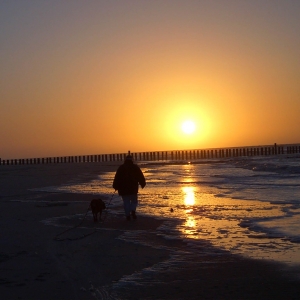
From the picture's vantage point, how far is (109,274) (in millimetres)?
6578

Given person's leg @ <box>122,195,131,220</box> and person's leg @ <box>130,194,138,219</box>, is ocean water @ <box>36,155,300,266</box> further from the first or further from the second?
person's leg @ <box>122,195,131,220</box>

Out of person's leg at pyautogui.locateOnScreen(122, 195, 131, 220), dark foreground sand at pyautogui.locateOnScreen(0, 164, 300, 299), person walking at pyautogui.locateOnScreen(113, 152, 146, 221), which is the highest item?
person walking at pyautogui.locateOnScreen(113, 152, 146, 221)

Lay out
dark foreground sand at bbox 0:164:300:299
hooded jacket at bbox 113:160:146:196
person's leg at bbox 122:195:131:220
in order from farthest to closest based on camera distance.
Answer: hooded jacket at bbox 113:160:146:196, person's leg at bbox 122:195:131:220, dark foreground sand at bbox 0:164:300:299

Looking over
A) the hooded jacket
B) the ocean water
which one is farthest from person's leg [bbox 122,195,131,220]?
the ocean water


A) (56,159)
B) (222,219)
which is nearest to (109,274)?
(222,219)

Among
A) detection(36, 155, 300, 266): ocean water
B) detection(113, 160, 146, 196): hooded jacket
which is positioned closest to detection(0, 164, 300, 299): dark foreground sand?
detection(36, 155, 300, 266): ocean water

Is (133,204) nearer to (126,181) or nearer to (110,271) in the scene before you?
(126,181)

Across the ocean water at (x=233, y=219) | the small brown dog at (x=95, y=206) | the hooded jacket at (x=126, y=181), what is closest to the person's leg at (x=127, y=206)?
the hooded jacket at (x=126, y=181)

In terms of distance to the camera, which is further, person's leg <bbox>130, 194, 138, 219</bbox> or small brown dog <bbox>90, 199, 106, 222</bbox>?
person's leg <bbox>130, 194, 138, 219</bbox>

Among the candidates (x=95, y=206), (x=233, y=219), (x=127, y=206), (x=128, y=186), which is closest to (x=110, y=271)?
(x=95, y=206)

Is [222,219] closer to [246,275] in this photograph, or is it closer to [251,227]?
[251,227]

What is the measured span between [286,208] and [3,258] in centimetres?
793

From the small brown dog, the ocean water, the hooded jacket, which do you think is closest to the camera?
the ocean water

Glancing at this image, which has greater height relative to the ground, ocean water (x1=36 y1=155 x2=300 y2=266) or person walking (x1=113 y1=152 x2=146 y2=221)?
person walking (x1=113 y1=152 x2=146 y2=221)
